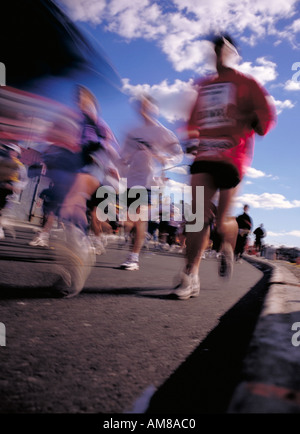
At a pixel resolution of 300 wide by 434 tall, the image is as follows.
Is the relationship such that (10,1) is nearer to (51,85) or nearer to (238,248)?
(51,85)

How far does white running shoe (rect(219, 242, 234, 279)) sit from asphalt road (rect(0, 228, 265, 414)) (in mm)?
900

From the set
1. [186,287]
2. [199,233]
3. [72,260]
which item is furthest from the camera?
[199,233]

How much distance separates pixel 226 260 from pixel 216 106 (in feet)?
5.05

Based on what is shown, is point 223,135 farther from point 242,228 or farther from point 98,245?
point 242,228

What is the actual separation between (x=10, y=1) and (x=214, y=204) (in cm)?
252

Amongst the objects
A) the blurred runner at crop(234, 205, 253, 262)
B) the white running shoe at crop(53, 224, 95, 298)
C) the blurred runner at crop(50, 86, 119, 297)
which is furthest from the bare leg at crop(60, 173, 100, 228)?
the blurred runner at crop(234, 205, 253, 262)

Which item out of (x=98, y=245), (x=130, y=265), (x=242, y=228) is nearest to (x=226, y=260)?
(x=130, y=265)

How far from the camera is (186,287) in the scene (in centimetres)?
251

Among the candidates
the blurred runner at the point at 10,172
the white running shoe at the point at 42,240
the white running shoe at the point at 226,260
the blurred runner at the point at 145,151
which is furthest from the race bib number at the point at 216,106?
the white running shoe at the point at 42,240

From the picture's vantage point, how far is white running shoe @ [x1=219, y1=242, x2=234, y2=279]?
122 inches

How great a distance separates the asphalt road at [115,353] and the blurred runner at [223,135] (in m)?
→ 0.71

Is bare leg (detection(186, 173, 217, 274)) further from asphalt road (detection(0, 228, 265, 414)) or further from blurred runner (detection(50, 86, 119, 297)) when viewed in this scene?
blurred runner (detection(50, 86, 119, 297))
